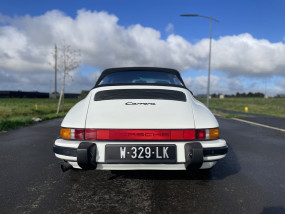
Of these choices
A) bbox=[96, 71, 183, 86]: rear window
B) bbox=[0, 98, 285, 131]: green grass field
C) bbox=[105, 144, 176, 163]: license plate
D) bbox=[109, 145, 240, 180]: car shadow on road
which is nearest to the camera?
bbox=[105, 144, 176, 163]: license plate

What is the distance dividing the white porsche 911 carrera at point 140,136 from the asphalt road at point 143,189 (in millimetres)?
356

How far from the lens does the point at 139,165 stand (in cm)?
247

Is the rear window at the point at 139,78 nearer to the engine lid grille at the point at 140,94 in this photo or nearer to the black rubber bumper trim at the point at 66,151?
the engine lid grille at the point at 140,94

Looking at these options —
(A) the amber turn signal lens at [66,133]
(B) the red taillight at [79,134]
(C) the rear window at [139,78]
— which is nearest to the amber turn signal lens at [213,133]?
(C) the rear window at [139,78]

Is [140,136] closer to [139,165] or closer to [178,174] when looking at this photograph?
[139,165]

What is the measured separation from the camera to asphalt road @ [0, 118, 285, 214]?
2.33m

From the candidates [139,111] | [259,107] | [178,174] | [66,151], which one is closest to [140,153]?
[139,111]

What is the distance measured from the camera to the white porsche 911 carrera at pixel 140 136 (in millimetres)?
2455

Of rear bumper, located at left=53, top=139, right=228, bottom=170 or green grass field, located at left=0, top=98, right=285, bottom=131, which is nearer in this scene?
rear bumper, located at left=53, top=139, right=228, bottom=170

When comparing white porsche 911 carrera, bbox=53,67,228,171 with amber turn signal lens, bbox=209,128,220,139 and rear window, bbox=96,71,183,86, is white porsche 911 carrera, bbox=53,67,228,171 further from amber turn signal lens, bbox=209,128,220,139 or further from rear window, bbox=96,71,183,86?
rear window, bbox=96,71,183,86

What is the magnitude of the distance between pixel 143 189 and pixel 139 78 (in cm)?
186

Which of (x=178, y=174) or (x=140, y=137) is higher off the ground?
(x=140, y=137)

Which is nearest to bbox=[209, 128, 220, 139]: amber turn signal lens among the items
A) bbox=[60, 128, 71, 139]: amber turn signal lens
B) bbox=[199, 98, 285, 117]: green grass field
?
bbox=[60, 128, 71, 139]: amber turn signal lens

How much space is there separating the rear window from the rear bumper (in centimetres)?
142
